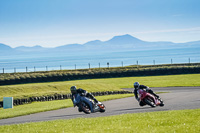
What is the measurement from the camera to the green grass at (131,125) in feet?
43.2

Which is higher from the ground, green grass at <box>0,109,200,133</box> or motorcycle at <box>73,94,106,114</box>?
motorcycle at <box>73,94,106,114</box>

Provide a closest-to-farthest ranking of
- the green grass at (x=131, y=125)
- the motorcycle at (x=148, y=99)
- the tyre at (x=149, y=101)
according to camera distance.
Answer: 1. the green grass at (x=131, y=125)
2. the motorcycle at (x=148, y=99)
3. the tyre at (x=149, y=101)

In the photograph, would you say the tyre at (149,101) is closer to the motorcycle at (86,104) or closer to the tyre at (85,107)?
the motorcycle at (86,104)

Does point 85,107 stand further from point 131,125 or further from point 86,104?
point 131,125

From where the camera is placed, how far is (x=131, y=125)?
47.0 feet

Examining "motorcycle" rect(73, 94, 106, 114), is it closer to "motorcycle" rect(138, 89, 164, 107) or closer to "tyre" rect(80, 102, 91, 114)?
"tyre" rect(80, 102, 91, 114)

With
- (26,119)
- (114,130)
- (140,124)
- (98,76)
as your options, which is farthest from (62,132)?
(98,76)

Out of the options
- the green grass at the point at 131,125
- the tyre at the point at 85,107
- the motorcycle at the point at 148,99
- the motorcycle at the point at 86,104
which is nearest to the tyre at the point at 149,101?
the motorcycle at the point at 148,99

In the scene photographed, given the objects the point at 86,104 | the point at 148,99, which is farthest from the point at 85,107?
the point at 148,99

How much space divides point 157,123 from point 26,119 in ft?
27.6

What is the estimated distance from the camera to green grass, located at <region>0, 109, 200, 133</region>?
13.2 metres

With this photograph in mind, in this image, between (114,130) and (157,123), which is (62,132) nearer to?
(114,130)

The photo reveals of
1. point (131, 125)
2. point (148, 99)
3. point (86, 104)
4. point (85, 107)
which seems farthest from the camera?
point (148, 99)

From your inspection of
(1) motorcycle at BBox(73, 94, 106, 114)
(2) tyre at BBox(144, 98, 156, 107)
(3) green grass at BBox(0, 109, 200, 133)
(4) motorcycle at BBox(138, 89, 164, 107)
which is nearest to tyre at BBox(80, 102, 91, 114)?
(1) motorcycle at BBox(73, 94, 106, 114)
